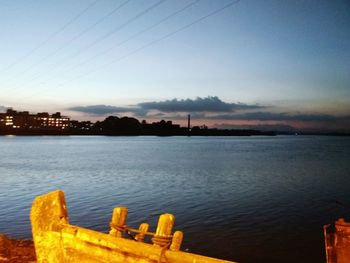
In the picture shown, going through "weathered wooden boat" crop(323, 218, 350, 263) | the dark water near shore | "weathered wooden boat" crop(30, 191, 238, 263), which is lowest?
the dark water near shore

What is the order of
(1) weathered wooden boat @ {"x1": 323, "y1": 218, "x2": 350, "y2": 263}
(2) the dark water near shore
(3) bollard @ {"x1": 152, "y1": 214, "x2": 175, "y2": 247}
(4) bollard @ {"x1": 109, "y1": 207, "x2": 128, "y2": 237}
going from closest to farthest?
(3) bollard @ {"x1": 152, "y1": 214, "x2": 175, "y2": 247}, (4) bollard @ {"x1": 109, "y1": 207, "x2": 128, "y2": 237}, (1) weathered wooden boat @ {"x1": 323, "y1": 218, "x2": 350, "y2": 263}, (2) the dark water near shore

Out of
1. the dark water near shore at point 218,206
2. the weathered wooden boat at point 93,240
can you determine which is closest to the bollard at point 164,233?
the weathered wooden boat at point 93,240

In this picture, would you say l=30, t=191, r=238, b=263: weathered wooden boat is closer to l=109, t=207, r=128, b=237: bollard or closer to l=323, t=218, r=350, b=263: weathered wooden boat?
l=109, t=207, r=128, b=237: bollard

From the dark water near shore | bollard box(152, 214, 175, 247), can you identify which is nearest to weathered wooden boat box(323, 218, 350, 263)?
bollard box(152, 214, 175, 247)

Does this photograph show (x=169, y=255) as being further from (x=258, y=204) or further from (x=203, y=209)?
(x=258, y=204)

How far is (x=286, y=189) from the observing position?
3828cm

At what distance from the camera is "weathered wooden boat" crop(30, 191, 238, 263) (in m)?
5.75

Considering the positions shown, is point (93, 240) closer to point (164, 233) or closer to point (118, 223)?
point (118, 223)

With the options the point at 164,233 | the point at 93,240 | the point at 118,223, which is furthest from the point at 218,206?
the point at 164,233

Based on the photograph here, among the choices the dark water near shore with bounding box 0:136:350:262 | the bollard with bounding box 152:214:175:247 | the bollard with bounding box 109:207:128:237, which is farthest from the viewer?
the dark water near shore with bounding box 0:136:350:262

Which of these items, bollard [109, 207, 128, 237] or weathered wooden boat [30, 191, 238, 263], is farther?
bollard [109, 207, 128, 237]

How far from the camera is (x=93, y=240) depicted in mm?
6512

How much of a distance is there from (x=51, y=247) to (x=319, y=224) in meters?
20.7

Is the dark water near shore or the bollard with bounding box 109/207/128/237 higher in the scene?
the bollard with bounding box 109/207/128/237
